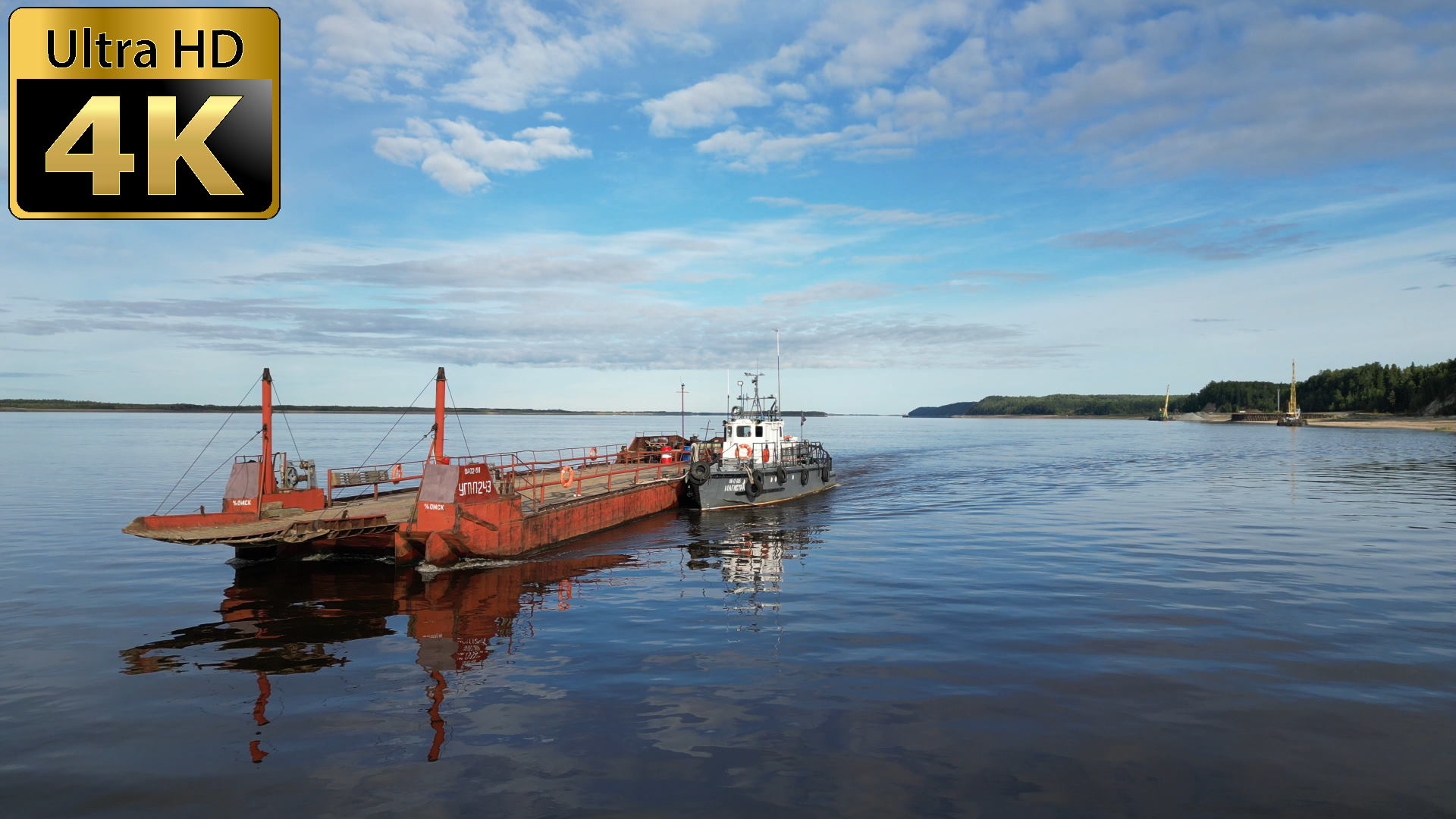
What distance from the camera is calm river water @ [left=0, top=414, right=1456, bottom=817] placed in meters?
8.04

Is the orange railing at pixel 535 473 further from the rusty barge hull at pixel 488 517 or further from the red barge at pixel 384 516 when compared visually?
the rusty barge hull at pixel 488 517

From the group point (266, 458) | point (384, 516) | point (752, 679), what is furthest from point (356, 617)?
point (752, 679)

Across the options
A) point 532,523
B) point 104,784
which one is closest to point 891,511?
point 532,523

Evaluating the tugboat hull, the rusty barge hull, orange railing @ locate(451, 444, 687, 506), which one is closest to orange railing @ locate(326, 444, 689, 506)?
orange railing @ locate(451, 444, 687, 506)

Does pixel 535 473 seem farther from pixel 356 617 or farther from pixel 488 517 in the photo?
pixel 356 617

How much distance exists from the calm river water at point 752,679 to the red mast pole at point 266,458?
2606 mm

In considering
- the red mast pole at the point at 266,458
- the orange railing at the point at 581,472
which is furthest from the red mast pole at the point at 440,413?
the red mast pole at the point at 266,458

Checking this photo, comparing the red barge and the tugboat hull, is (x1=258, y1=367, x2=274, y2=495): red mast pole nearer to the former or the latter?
the red barge

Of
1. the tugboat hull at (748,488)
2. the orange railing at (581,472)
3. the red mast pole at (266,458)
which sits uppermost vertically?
the red mast pole at (266,458)

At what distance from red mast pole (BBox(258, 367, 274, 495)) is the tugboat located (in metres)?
17.2

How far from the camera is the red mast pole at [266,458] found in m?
21.8

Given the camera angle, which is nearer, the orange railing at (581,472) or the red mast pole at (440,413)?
the red mast pole at (440,413)

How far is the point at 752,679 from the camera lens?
1139 centimetres

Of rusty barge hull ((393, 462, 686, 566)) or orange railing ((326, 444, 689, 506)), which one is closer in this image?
rusty barge hull ((393, 462, 686, 566))
